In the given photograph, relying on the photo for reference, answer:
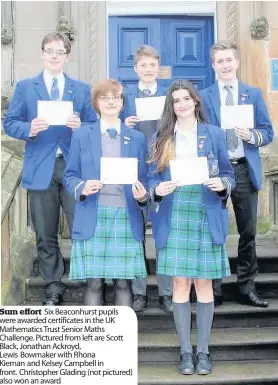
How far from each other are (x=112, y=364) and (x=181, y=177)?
3.02 ft

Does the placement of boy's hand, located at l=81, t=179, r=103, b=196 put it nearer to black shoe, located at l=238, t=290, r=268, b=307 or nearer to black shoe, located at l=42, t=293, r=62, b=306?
black shoe, located at l=42, t=293, r=62, b=306

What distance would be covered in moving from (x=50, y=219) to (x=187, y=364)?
1156 mm

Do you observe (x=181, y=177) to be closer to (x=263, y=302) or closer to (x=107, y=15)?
(x=263, y=302)

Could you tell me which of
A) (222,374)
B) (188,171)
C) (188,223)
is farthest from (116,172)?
(222,374)

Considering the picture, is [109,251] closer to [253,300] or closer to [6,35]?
[253,300]

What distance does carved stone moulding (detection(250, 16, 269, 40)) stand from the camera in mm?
5719

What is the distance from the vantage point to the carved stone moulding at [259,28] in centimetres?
572

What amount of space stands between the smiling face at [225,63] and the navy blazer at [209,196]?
53 cm

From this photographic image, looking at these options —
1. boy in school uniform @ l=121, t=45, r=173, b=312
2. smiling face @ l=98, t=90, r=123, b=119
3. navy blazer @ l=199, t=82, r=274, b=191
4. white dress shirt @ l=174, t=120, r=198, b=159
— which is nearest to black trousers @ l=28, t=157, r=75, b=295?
boy in school uniform @ l=121, t=45, r=173, b=312

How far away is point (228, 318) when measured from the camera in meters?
3.83

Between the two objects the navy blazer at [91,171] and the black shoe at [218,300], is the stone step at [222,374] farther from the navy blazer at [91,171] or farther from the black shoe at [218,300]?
the navy blazer at [91,171]

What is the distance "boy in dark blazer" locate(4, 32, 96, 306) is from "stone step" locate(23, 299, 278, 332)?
536 mm

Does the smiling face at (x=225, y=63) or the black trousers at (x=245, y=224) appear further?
the black trousers at (x=245, y=224)

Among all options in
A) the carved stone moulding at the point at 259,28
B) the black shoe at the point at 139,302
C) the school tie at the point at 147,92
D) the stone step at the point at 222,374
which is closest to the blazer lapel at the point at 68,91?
the school tie at the point at 147,92
